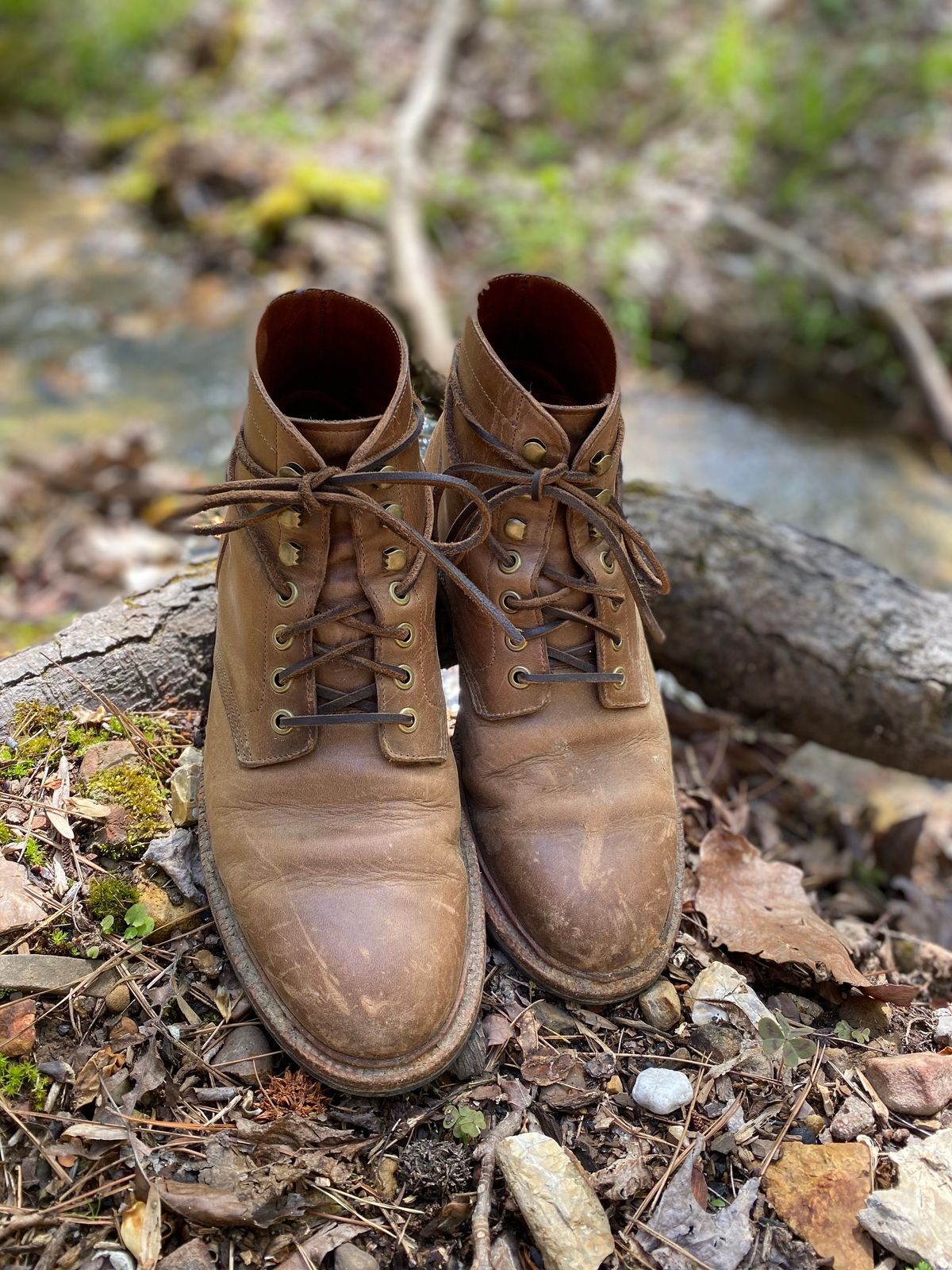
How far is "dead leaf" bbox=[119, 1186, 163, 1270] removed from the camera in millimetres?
1321

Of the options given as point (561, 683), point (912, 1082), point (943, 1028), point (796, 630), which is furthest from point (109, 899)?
point (796, 630)

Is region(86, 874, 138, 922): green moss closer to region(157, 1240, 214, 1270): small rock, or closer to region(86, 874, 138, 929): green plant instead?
region(86, 874, 138, 929): green plant

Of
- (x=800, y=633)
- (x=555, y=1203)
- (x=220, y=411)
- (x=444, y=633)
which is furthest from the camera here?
(x=220, y=411)

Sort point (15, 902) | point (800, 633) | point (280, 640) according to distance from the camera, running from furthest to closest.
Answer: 1. point (800, 633)
2. point (280, 640)
3. point (15, 902)

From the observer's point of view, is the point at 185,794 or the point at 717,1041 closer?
the point at 717,1041

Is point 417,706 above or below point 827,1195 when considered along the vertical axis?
above

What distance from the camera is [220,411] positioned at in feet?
17.6

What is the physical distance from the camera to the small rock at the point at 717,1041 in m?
1.72

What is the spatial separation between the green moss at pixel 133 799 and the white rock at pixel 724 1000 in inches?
43.1

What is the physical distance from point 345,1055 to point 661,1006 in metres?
0.61

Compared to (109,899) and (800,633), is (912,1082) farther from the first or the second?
(109,899)

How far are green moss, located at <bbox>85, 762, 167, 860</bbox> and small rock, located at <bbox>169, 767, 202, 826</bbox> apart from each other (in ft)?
0.08

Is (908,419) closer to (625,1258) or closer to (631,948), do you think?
(631,948)

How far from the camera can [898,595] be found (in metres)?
2.64
